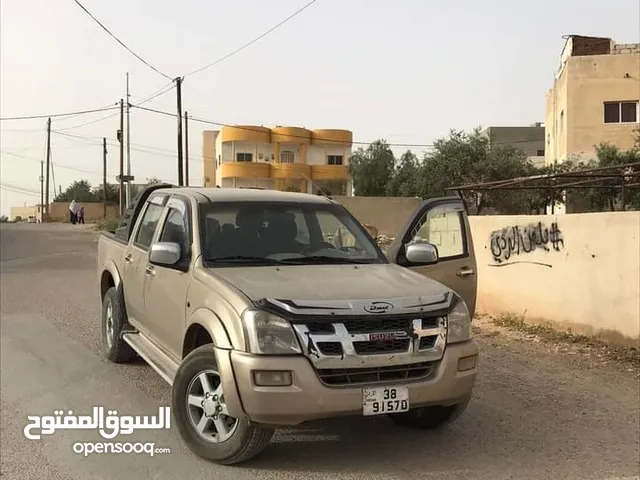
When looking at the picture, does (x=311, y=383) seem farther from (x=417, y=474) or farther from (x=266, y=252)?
(x=266, y=252)

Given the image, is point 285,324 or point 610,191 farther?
point 610,191

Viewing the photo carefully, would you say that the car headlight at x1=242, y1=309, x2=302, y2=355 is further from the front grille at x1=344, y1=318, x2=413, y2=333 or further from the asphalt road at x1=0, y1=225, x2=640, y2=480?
the asphalt road at x1=0, y1=225, x2=640, y2=480

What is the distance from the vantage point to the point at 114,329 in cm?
658

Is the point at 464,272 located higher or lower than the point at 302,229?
lower

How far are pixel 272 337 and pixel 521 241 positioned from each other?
6.95 metres

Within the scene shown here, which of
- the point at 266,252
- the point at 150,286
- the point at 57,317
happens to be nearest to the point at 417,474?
the point at 266,252

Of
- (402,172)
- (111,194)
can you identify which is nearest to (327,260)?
(402,172)

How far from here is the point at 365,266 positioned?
5008 millimetres

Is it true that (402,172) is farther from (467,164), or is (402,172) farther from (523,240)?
(523,240)

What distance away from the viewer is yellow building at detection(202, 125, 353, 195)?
63688 millimetres

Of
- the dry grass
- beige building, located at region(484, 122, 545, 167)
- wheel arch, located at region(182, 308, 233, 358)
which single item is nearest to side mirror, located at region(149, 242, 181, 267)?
wheel arch, located at region(182, 308, 233, 358)

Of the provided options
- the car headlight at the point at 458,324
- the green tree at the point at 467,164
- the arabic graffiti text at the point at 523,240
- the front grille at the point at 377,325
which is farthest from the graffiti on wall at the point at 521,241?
the green tree at the point at 467,164

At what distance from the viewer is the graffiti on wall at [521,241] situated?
9236 millimetres

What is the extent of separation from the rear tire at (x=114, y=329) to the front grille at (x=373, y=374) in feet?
10.5
